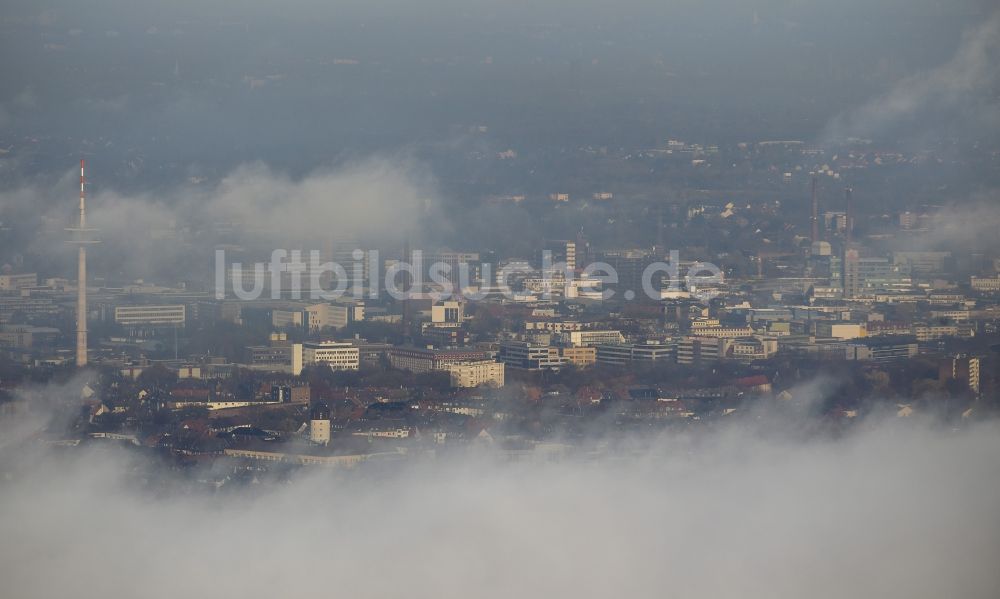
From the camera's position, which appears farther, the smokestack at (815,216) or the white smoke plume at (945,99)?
the white smoke plume at (945,99)

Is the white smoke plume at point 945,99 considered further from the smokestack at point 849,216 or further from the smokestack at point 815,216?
the smokestack at point 815,216

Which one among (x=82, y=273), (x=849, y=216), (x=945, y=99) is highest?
(x=945, y=99)

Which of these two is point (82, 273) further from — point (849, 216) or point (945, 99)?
point (945, 99)

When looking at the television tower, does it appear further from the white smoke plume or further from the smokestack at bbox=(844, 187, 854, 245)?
the white smoke plume

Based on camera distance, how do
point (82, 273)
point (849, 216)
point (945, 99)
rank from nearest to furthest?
1. point (82, 273)
2. point (849, 216)
3. point (945, 99)

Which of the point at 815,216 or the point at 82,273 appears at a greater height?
the point at 815,216

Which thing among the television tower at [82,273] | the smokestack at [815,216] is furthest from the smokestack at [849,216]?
the television tower at [82,273]

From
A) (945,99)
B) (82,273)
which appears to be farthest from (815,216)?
(82,273)
